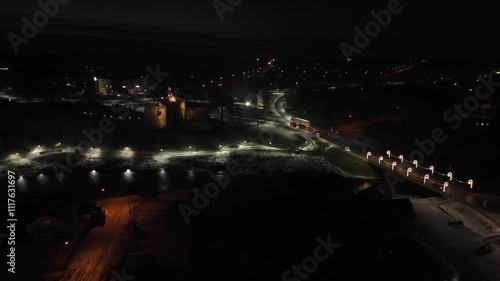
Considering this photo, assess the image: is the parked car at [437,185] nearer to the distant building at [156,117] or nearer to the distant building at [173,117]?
the distant building at [173,117]

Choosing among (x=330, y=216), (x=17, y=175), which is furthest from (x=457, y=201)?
(x=17, y=175)

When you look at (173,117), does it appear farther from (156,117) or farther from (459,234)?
(459,234)

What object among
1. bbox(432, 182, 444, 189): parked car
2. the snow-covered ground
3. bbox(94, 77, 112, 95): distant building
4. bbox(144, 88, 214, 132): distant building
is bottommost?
the snow-covered ground

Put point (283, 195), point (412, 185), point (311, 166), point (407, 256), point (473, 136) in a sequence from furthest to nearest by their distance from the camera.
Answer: point (473, 136), point (311, 166), point (412, 185), point (283, 195), point (407, 256)

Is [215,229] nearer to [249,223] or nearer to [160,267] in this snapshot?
[249,223]

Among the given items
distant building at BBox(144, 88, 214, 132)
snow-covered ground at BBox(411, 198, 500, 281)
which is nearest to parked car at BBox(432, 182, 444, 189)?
snow-covered ground at BBox(411, 198, 500, 281)

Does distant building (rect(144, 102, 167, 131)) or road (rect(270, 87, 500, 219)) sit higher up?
distant building (rect(144, 102, 167, 131))

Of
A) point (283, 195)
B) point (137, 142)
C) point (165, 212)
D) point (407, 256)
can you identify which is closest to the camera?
point (407, 256)

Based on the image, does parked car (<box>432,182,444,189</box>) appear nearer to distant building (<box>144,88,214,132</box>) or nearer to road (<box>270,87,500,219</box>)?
road (<box>270,87,500,219</box>)

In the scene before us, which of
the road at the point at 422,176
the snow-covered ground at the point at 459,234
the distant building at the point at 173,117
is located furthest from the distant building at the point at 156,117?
the snow-covered ground at the point at 459,234

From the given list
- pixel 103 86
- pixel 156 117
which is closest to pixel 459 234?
pixel 156 117

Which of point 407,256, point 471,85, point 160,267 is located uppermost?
point 471,85
